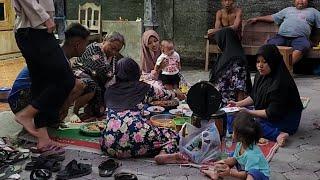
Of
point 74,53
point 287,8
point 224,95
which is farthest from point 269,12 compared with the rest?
point 74,53

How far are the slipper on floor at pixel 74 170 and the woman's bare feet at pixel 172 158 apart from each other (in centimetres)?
61

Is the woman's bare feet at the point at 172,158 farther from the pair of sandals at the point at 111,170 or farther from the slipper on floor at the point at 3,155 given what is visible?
the slipper on floor at the point at 3,155

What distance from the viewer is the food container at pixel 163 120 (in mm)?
4934

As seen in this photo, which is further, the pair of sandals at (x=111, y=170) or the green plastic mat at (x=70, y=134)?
the green plastic mat at (x=70, y=134)

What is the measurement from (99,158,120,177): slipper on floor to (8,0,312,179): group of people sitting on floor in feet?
0.53

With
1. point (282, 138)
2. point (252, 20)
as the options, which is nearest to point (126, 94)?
point (282, 138)

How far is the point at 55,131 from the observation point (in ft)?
16.8

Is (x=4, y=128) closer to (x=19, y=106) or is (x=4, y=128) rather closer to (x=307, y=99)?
(x=19, y=106)

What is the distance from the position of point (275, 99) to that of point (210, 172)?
1330mm

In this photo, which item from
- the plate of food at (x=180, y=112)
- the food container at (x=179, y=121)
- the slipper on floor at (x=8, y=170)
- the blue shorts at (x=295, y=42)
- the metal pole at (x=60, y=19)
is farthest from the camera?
the metal pole at (x=60, y=19)

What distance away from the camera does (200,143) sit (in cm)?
396

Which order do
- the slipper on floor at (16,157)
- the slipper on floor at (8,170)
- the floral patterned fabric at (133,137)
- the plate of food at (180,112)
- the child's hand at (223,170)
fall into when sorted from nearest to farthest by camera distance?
the child's hand at (223,170), the slipper on floor at (8,170), the floral patterned fabric at (133,137), the slipper on floor at (16,157), the plate of food at (180,112)

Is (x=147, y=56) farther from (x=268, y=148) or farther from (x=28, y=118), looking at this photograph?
(x=268, y=148)

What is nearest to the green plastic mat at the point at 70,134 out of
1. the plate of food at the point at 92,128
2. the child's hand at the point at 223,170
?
the plate of food at the point at 92,128
